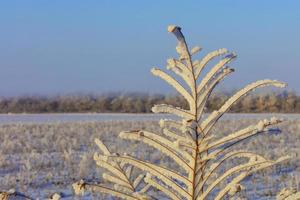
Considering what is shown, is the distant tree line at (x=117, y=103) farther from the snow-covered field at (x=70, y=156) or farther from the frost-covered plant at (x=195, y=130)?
the frost-covered plant at (x=195, y=130)

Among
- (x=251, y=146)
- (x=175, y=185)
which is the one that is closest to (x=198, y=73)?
(x=175, y=185)

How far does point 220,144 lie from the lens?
146 centimetres

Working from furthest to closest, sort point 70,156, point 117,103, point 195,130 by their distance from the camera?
point 117,103
point 70,156
point 195,130

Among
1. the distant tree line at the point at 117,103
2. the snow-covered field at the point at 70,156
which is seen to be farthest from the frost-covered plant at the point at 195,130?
the distant tree line at the point at 117,103

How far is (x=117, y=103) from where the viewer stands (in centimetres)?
5128

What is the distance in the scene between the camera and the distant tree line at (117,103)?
152 feet

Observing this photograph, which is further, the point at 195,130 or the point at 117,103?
the point at 117,103

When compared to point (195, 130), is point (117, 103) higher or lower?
higher

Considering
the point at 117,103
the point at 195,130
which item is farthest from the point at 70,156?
the point at 117,103

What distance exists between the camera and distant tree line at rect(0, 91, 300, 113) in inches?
1829

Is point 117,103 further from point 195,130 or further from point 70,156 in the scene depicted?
point 195,130

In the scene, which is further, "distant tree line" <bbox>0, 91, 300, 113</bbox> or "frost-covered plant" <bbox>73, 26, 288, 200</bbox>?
"distant tree line" <bbox>0, 91, 300, 113</bbox>

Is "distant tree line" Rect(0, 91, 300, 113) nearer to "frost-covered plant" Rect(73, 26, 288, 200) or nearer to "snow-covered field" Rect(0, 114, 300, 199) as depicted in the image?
"snow-covered field" Rect(0, 114, 300, 199)

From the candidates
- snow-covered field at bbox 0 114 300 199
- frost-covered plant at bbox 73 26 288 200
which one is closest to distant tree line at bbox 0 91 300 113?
snow-covered field at bbox 0 114 300 199
